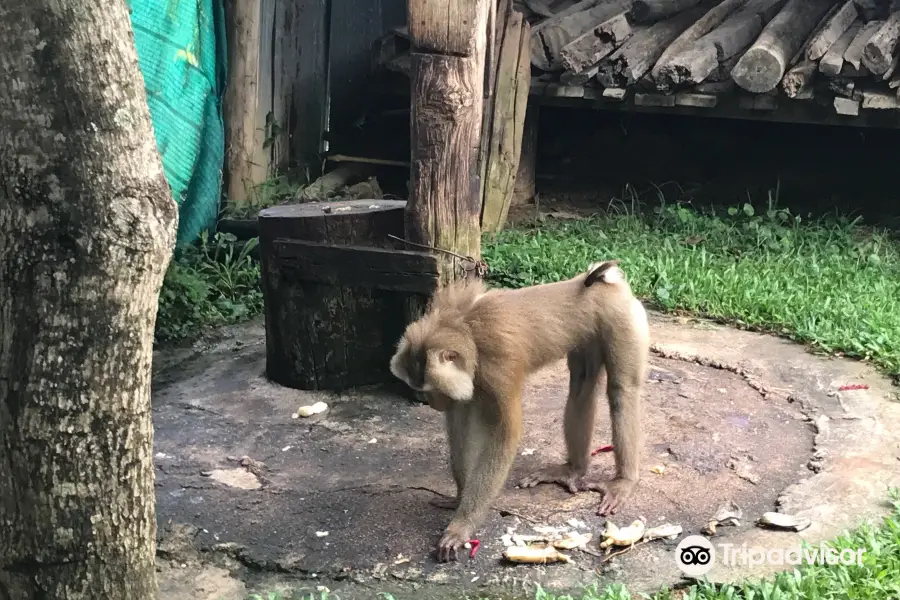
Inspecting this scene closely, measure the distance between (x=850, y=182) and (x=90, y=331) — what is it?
9291 millimetres

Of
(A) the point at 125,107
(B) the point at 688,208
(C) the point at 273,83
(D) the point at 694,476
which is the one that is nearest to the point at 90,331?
(A) the point at 125,107

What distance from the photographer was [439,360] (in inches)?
159

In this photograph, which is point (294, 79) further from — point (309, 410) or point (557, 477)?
point (557, 477)

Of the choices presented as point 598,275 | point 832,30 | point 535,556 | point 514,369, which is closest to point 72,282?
point 514,369

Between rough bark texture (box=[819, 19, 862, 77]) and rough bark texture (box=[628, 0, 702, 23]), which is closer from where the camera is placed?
rough bark texture (box=[819, 19, 862, 77])

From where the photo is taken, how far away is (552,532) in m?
4.31

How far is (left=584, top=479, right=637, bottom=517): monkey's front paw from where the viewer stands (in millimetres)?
4469

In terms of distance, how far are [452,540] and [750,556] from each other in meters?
1.29

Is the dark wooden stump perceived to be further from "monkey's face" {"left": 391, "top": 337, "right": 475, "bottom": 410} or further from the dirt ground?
"monkey's face" {"left": 391, "top": 337, "right": 475, "bottom": 410}

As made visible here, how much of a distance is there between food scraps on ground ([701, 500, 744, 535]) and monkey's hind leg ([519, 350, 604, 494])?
70 centimetres

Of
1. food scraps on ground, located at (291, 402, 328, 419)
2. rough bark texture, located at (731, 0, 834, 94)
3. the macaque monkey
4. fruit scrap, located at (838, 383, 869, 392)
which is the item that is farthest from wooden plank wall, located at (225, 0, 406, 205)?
fruit scrap, located at (838, 383, 869, 392)

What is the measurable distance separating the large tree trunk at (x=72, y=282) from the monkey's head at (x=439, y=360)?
1.46 m

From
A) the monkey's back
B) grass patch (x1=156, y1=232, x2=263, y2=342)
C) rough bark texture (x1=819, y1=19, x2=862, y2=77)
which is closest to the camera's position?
the monkey's back

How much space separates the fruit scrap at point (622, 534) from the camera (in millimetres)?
4133
